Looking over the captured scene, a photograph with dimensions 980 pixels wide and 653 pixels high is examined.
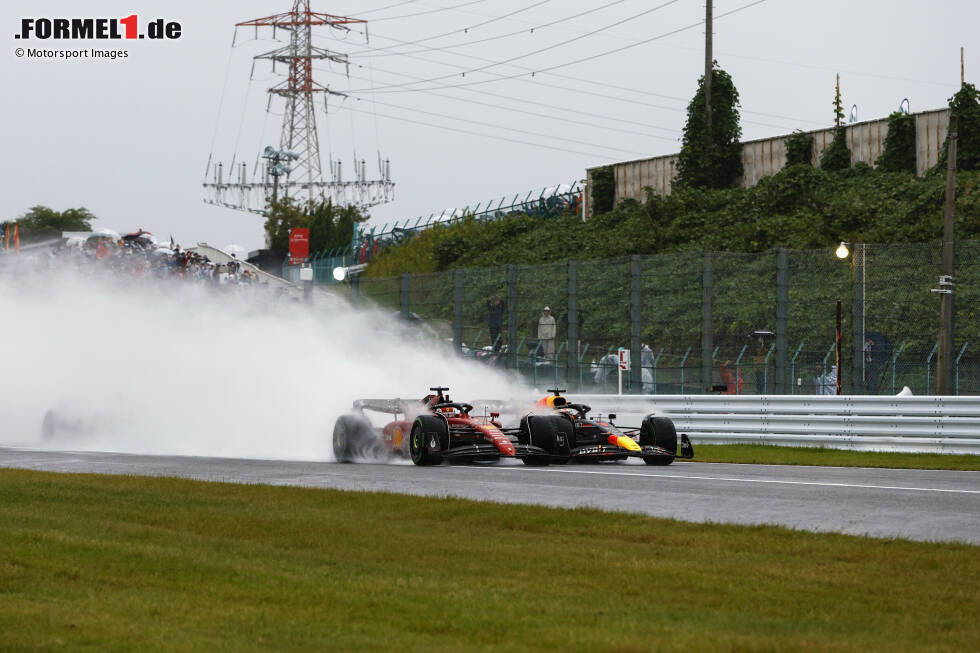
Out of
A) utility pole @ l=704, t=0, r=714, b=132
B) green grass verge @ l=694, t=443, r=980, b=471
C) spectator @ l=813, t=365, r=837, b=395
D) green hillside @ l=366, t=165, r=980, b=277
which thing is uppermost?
utility pole @ l=704, t=0, r=714, b=132

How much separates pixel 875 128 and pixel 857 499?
40805 mm

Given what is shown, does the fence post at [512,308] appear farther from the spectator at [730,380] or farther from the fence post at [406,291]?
the spectator at [730,380]

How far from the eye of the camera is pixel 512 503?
1324cm

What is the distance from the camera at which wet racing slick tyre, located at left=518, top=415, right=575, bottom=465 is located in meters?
19.2

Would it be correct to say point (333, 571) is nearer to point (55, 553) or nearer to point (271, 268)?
point (55, 553)

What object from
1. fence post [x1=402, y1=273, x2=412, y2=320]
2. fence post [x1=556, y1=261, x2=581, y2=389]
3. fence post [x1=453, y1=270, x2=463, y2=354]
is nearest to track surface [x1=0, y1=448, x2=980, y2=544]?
fence post [x1=556, y1=261, x2=581, y2=389]

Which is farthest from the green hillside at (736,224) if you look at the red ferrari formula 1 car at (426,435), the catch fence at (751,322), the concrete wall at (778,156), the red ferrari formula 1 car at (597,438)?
the red ferrari formula 1 car at (426,435)

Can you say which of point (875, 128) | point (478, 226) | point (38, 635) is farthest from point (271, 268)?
point (38, 635)

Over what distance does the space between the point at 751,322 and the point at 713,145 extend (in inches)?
1196

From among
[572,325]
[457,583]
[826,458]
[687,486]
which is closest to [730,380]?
[572,325]

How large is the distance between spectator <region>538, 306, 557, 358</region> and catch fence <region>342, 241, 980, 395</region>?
0.15 feet

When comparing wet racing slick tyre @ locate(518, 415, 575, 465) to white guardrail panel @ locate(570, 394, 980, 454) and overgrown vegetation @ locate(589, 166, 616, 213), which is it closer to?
white guardrail panel @ locate(570, 394, 980, 454)

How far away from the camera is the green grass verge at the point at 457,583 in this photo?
693 cm

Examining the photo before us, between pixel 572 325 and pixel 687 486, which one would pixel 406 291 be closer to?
pixel 572 325
